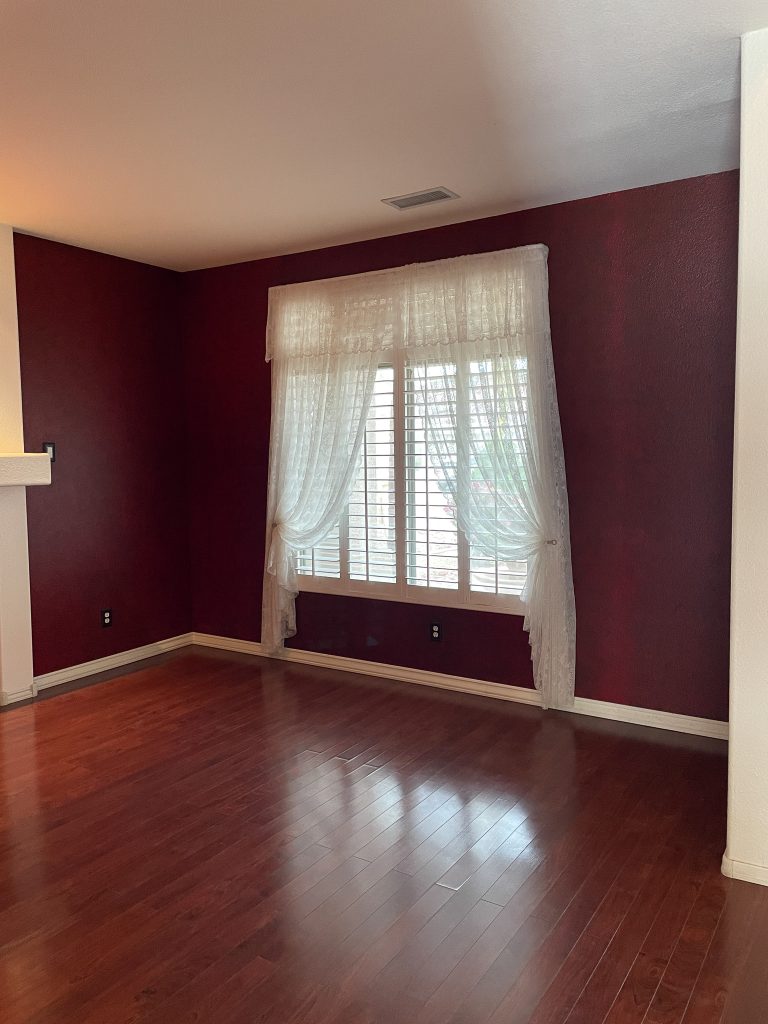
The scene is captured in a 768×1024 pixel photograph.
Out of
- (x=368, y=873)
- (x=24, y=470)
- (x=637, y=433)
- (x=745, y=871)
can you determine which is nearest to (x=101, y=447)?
(x=24, y=470)

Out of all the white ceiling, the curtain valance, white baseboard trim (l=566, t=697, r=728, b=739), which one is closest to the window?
the curtain valance

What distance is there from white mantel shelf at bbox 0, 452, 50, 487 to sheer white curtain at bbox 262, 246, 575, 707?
4.81 ft

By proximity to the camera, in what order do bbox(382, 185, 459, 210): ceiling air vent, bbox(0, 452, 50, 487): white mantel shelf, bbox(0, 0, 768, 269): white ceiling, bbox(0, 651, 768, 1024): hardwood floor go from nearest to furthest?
bbox(0, 651, 768, 1024): hardwood floor, bbox(0, 0, 768, 269): white ceiling, bbox(382, 185, 459, 210): ceiling air vent, bbox(0, 452, 50, 487): white mantel shelf

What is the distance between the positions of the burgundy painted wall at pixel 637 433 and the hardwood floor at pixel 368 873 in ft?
1.29

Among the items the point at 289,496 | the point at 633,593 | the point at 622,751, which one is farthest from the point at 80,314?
the point at 622,751

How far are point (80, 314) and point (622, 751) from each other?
4141 mm

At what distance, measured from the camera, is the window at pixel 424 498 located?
4375mm

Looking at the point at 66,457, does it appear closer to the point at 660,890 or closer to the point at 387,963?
the point at 387,963

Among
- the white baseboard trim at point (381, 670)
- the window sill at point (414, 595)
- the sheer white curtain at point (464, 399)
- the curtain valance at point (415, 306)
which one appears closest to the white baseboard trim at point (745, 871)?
the sheer white curtain at point (464, 399)

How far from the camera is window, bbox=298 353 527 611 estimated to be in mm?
4375

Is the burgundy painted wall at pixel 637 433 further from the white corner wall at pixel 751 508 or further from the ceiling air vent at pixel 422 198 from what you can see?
the white corner wall at pixel 751 508

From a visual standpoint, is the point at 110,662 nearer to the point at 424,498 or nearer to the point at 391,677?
the point at 391,677

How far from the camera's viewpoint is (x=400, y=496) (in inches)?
187

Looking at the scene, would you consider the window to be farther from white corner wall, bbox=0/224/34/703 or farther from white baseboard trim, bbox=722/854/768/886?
white baseboard trim, bbox=722/854/768/886
